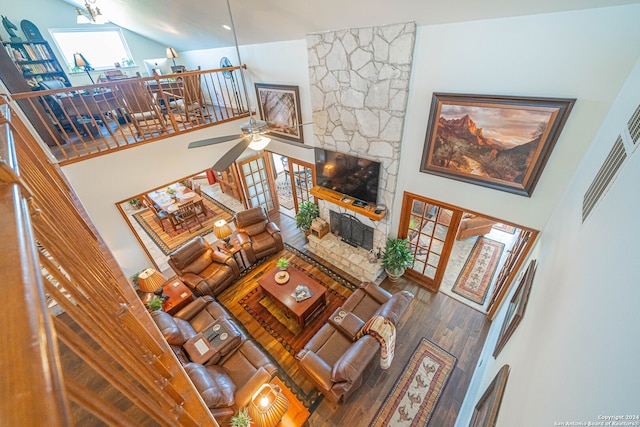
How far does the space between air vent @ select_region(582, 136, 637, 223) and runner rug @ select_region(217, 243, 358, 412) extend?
3.47m

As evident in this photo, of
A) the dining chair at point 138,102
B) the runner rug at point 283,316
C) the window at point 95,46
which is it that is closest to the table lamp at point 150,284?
the runner rug at point 283,316

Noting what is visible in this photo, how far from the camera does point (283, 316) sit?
445cm

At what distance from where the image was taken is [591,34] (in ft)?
7.43

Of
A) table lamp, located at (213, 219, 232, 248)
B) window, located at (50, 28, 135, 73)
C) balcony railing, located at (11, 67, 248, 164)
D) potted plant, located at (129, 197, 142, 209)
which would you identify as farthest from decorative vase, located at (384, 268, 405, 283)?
window, located at (50, 28, 135, 73)

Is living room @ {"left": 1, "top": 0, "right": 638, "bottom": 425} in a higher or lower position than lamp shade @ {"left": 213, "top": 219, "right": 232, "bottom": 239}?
higher

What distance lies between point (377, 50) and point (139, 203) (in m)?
7.97

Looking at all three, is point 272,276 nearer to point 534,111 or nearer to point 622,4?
point 534,111

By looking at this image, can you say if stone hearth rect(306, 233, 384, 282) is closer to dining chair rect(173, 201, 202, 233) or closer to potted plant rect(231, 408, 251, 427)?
potted plant rect(231, 408, 251, 427)

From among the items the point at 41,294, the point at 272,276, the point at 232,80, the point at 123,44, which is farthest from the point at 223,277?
the point at 123,44

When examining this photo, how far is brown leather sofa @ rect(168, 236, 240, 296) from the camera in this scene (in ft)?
15.0

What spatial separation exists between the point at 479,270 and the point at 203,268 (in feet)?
17.2

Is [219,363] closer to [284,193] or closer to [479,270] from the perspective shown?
[479,270]

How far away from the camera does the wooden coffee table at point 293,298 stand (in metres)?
4.09

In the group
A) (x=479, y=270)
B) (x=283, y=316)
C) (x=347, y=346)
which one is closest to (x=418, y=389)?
(x=347, y=346)
